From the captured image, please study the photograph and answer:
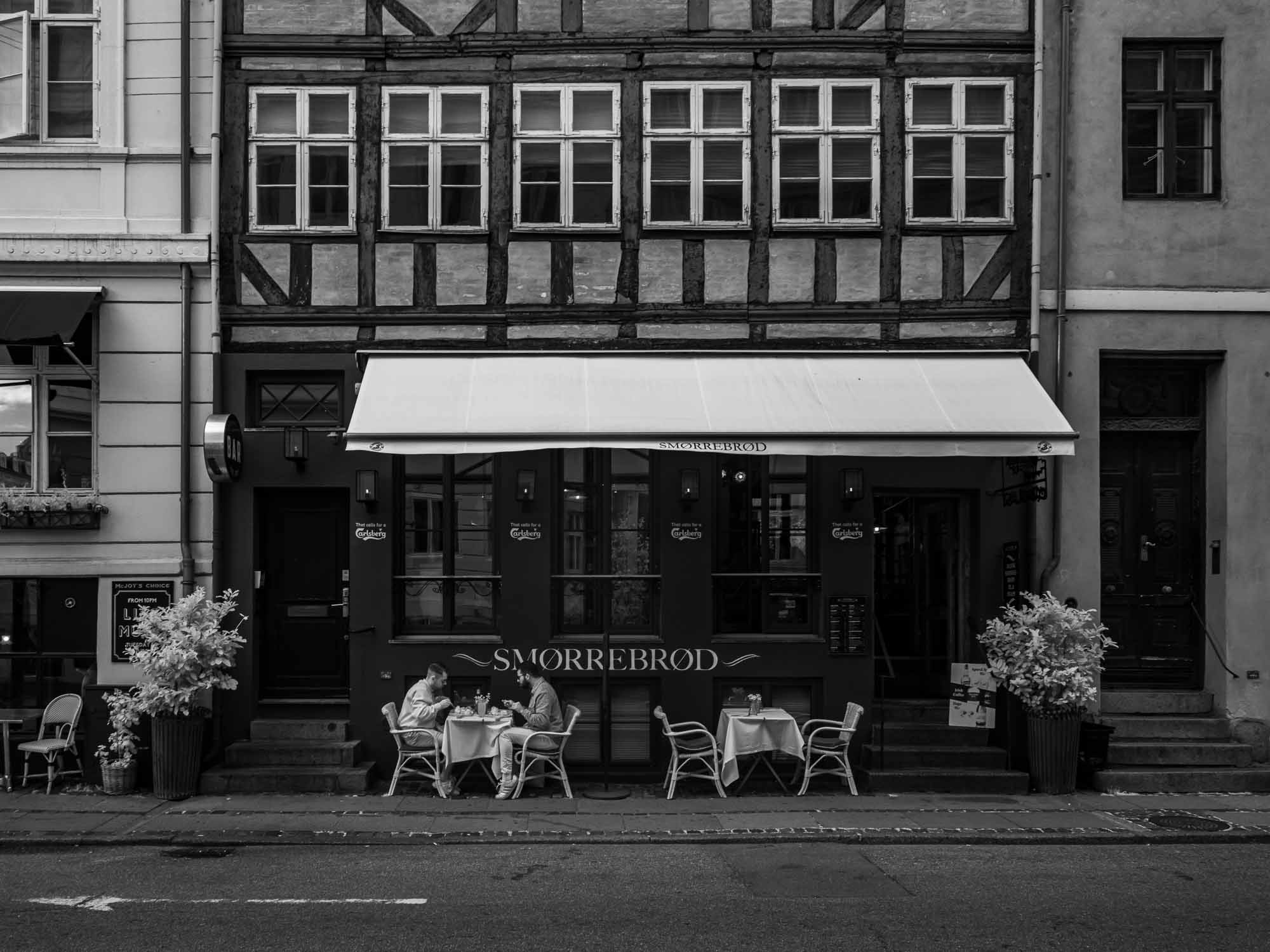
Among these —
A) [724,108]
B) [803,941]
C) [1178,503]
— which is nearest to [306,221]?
[724,108]

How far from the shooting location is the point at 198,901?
7746mm

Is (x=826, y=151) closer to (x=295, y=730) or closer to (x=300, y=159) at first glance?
(x=300, y=159)

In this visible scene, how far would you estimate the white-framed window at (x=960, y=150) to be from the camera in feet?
41.8

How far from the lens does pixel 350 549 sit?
492 inches

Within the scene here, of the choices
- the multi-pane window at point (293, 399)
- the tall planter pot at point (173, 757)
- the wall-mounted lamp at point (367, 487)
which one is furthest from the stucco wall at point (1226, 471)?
the tall planter pot at point (173, 757)

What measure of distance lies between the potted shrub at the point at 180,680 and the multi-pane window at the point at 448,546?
6.12 ft

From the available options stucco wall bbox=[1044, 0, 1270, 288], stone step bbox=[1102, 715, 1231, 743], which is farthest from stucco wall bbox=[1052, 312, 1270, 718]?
stucco wall bbox=[1044, 0, 1270, 288]

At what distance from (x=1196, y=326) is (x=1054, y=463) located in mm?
2101

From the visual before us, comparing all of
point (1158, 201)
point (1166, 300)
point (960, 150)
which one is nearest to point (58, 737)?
point (960, 150)

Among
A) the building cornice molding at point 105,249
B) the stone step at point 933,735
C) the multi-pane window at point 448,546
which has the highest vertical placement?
the building cornice molding at point 105,249

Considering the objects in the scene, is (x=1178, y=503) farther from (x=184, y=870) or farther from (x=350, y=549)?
(x=184, y=870)

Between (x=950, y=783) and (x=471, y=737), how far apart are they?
4.70 m

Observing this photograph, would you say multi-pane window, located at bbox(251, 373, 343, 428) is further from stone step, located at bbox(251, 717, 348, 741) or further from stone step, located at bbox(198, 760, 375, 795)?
stone step, located at bbox(198, 760, 375, 795)

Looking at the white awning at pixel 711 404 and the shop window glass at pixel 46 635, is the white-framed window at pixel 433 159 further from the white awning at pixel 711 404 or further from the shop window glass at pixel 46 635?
the shop window glass at pixel 46 635
